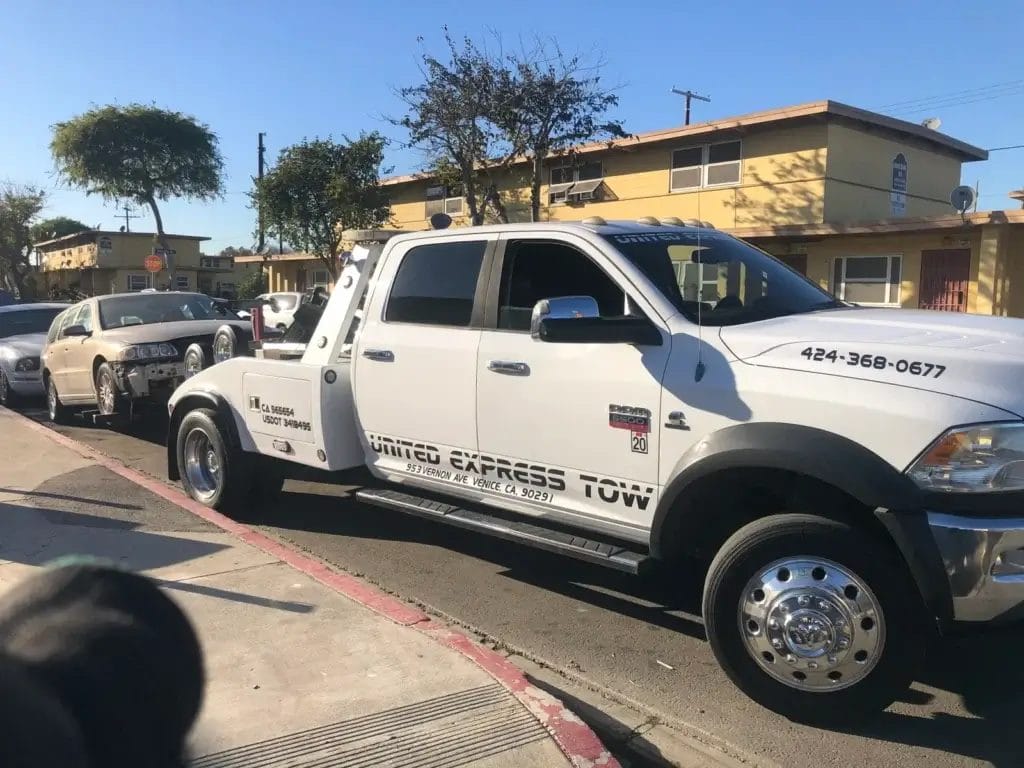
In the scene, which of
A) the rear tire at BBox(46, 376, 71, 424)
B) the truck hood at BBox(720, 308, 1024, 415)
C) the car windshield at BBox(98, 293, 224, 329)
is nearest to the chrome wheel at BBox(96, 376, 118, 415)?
the car windshield at BBox(98, 293, 224, 329)

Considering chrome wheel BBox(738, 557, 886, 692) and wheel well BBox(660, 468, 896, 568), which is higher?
wheel well BBox(660, 468, 896, 568)

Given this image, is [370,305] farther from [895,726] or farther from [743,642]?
[895,726]

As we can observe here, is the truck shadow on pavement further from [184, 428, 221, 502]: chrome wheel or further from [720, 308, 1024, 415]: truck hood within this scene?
[720, 308, 1024, 415]: truck hood

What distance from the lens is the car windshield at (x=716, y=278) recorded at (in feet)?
14.2

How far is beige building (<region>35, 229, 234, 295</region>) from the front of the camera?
163 ft

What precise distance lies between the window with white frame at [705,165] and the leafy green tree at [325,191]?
981 centimetres

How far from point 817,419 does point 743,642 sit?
0.96 m

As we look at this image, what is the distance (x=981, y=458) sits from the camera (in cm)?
313

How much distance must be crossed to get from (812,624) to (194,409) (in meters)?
4.98

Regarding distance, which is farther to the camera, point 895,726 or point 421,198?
point 421,198

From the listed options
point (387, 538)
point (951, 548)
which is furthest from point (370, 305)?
point (951, 548)

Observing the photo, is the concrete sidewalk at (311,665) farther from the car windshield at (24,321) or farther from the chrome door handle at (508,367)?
the car windshield at (24,321)

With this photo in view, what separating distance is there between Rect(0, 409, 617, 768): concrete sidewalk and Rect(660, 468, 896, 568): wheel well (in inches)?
37.9

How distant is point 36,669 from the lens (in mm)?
1195
